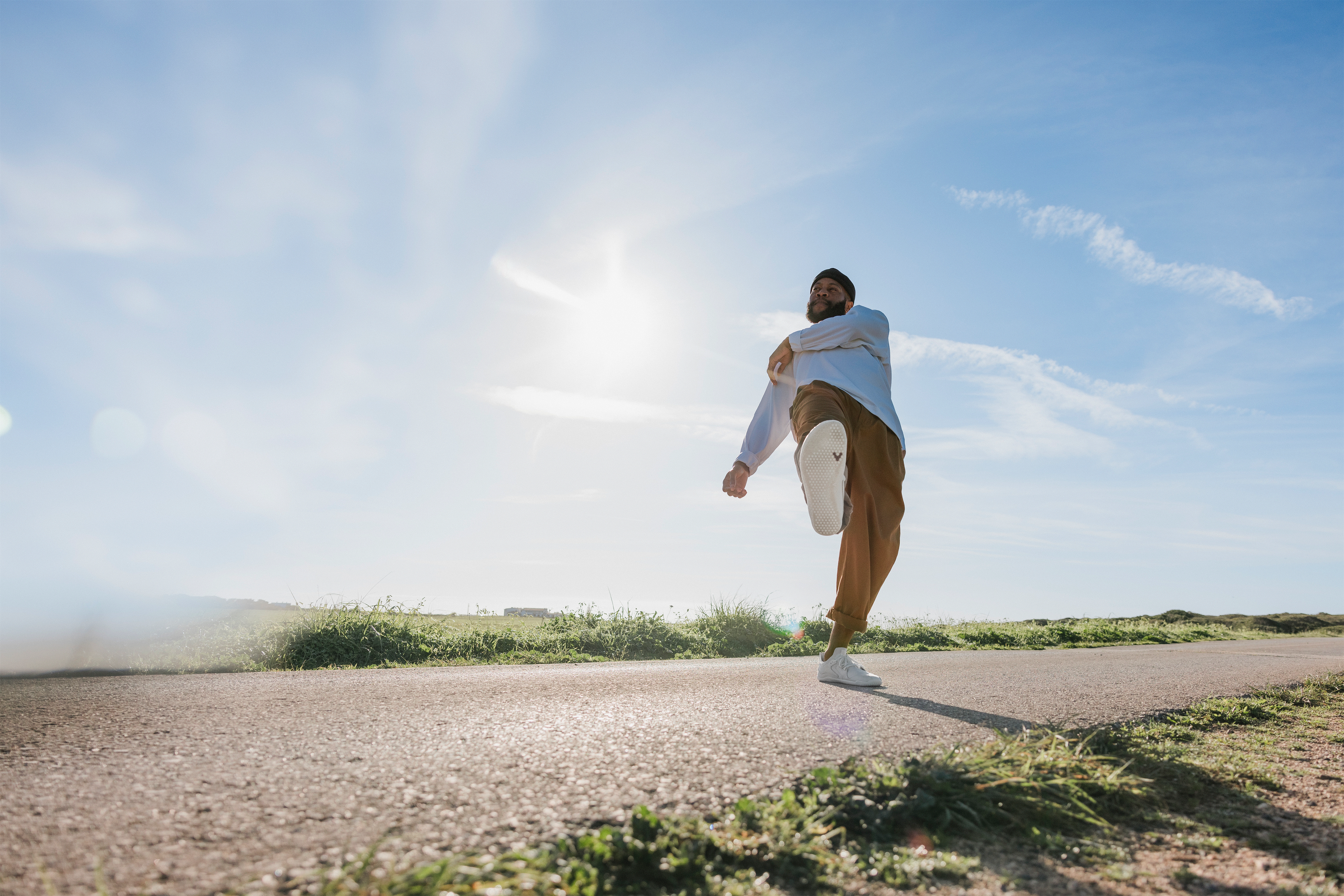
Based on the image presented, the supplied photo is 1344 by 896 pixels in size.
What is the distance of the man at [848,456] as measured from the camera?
3656 mm

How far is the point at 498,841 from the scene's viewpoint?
1265mm

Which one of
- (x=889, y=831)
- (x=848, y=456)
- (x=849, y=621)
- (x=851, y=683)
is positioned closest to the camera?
(x=889, y=831)

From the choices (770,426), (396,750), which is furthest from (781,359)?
(396,750)

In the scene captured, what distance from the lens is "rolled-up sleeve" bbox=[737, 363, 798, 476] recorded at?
14.7ft

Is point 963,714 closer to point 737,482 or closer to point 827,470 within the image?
point 827,470

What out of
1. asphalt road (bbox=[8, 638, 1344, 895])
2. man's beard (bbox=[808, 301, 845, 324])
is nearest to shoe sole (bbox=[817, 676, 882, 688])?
asphalt road (bbox=[8, 638, 1344, 895])

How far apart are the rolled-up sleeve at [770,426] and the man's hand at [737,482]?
0.25 feet

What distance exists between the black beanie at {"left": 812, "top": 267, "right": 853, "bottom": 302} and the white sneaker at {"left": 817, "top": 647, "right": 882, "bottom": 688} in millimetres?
2194

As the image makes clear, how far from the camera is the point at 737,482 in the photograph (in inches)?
171

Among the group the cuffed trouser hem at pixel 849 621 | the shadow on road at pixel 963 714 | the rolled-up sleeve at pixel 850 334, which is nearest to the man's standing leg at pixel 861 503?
the cuffed trouser hem at pixel 849 621

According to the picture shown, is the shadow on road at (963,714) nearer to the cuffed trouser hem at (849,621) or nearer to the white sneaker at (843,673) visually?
the white sneaker at (843,673)

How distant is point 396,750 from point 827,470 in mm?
2423

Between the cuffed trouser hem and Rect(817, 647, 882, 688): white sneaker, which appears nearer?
Rect(817, 647, 882, 688): white sneaker

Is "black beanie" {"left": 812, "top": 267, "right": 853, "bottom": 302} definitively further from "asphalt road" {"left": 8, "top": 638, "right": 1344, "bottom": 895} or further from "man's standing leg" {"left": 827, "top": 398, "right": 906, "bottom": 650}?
"asphalt road" {"left": 8, "top": 638, "right": 1344, "bottom": 895}
